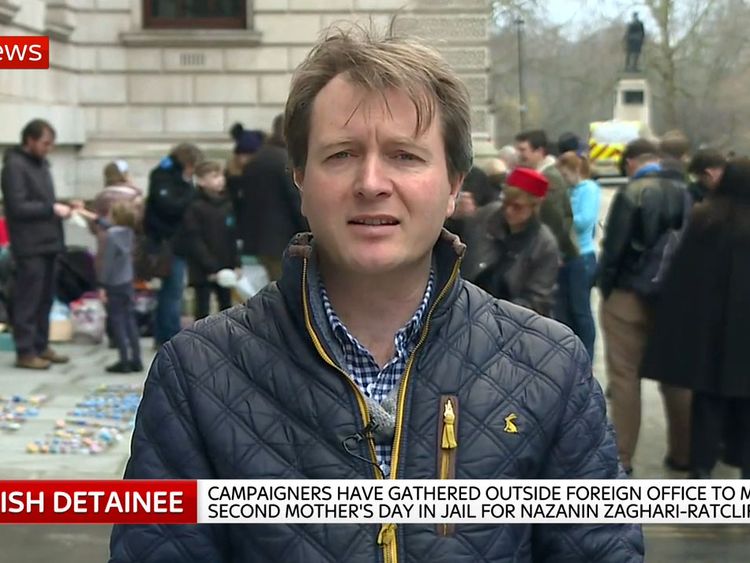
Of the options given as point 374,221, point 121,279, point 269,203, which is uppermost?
point 374,221

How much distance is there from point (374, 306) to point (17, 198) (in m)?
7.78

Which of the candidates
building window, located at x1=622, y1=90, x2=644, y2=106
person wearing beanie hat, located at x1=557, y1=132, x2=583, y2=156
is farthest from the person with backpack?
building window, located at x1=622, y1=90, x2=644, y2=106

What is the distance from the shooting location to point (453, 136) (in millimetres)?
1813

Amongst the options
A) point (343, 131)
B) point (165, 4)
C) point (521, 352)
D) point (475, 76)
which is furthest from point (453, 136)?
point (165, 4)

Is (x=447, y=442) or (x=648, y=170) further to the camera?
(x=648, y=170)

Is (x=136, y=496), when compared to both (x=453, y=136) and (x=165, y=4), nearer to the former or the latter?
(x=453, y=136)

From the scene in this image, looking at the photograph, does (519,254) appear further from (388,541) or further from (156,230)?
(156,230)

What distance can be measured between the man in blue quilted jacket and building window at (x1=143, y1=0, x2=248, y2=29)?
15.5m

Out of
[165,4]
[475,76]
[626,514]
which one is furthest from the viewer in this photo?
[165,4]

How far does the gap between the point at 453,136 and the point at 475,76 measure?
1413 cm

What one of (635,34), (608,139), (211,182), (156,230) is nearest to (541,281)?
(211,182)

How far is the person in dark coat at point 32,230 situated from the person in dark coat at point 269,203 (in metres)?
1.42

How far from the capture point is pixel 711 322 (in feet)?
19.9

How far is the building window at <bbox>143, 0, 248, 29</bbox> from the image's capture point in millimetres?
16828
